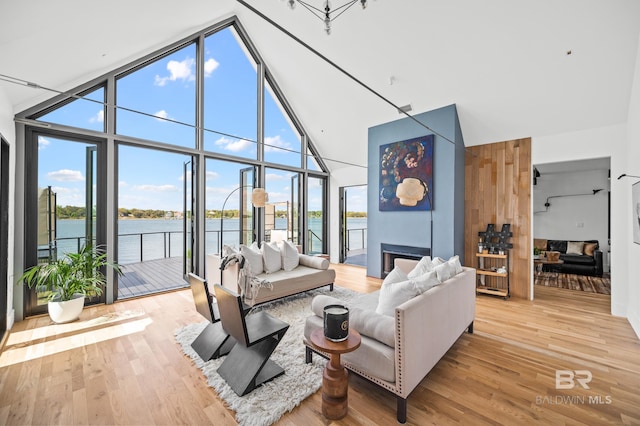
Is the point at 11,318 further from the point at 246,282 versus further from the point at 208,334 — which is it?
the point at 246,282

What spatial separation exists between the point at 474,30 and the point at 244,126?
447cm

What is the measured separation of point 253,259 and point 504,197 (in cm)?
446

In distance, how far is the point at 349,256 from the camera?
859cm

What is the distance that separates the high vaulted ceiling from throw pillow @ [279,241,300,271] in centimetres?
321

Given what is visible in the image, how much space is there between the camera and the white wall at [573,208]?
6.52 metres

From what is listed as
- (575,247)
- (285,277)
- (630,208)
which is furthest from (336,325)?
(575,247)

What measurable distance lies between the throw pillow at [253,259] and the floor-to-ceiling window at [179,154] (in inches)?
57.7

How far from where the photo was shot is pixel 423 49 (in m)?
3.91

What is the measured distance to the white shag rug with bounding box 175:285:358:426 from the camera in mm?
1832

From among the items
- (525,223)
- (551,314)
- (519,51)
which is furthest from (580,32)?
(551,314)

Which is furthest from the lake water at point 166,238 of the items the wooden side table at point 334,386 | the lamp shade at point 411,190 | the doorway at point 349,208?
the wooden side table at point 334,386

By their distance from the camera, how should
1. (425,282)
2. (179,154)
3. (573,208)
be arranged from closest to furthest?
(425,282)
(179,154)
(573,208)

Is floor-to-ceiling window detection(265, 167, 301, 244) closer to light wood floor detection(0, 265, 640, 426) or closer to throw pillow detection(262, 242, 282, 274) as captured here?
throw pillow detection(262, 242, 282, 274)

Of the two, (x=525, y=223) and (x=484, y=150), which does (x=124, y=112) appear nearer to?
(x=484, y=150)
